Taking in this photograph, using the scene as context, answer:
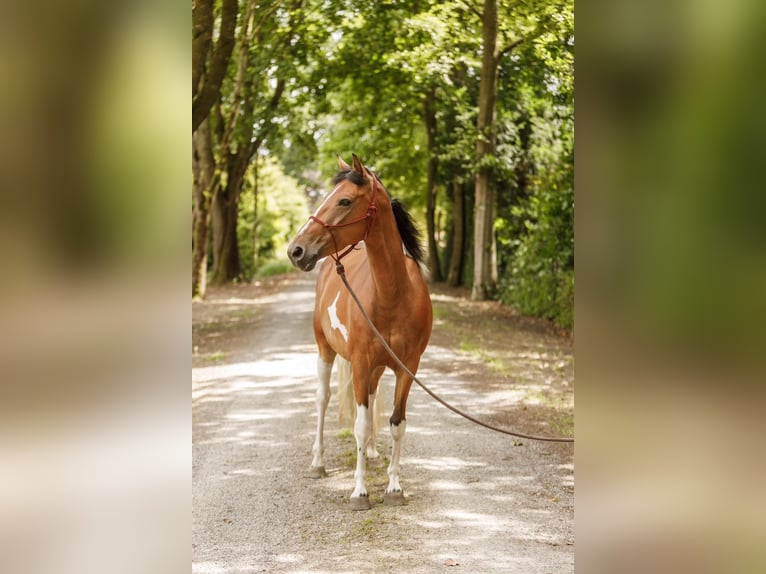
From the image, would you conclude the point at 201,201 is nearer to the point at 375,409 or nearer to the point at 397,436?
the point at 375,409

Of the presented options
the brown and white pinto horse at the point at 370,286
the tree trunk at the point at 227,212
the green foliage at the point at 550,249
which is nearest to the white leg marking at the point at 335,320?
the brown and white pinto horse at the point at 370,286

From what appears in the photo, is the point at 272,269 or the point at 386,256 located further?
the point at 272,269

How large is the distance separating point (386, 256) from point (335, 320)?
929 mm

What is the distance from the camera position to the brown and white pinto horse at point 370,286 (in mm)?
5395

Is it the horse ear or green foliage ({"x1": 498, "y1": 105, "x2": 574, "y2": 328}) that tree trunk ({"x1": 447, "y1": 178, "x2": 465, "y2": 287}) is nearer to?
green foliage ({"x1": 498, "y1": 105, "x2": 574, "y2": 328})

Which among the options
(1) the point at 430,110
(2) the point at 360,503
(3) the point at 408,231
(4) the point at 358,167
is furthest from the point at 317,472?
(1) the point at 430,110

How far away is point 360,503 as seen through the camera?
5.77 m

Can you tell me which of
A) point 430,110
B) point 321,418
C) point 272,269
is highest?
point 430,110

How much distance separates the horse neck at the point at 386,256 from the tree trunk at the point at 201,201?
12.6m

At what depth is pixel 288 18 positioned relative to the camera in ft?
60.1
